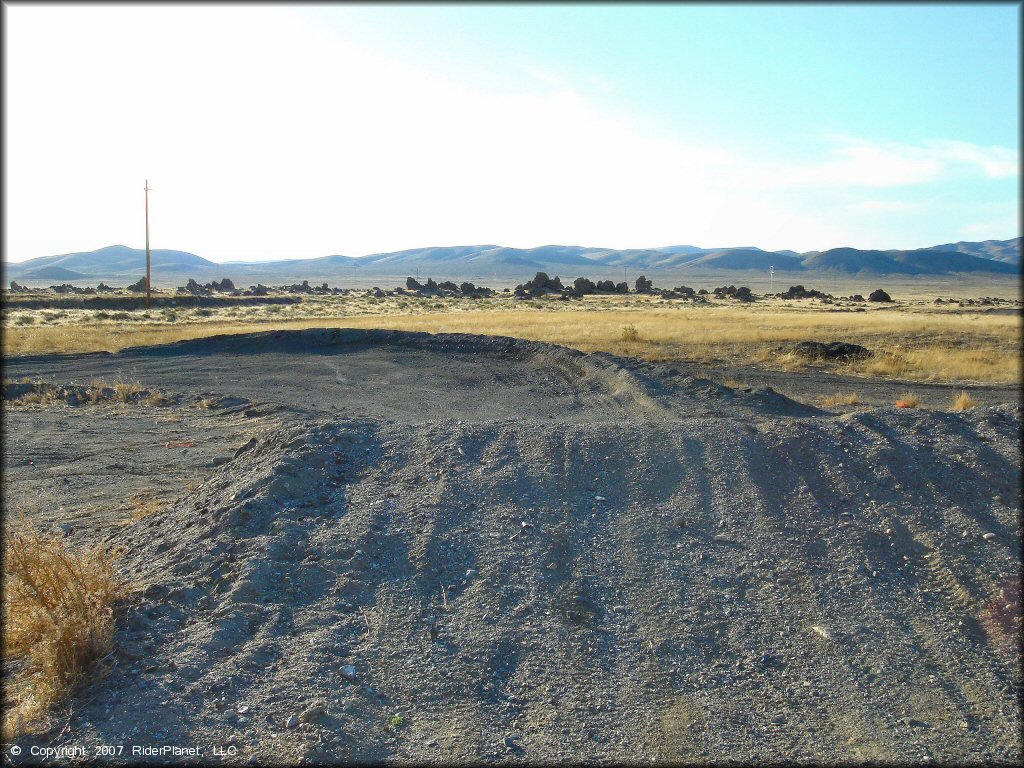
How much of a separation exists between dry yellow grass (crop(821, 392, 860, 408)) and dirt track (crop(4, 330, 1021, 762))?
6.27 metres

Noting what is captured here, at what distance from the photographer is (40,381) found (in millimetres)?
17766

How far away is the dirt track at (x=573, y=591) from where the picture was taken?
16.0 ft

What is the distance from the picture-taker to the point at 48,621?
204 inches

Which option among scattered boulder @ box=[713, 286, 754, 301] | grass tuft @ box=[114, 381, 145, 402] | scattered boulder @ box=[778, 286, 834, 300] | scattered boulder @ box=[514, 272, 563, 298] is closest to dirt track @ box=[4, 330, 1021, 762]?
grass tuft @ box=[114, 381, 145, 402]

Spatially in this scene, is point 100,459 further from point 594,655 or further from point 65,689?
point 594,655

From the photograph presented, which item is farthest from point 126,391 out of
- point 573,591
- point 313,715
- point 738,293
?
point 738,293

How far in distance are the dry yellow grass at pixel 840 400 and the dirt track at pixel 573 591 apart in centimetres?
627

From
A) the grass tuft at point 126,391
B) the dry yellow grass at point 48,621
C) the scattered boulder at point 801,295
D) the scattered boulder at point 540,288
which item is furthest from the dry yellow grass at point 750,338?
the scattered boulder at point 801,295

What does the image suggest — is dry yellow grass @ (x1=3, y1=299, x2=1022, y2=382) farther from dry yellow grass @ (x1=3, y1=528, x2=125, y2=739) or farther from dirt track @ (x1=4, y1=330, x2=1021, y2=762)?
dry yellow grass @ (x1=3, y1=528, x2=125, y2=739)

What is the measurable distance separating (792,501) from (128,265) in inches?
7892

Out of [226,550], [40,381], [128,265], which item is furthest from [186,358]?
[128,265]

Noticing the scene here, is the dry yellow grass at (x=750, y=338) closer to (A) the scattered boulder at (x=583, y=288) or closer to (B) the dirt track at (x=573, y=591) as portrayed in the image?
(B) the dirt track at (x=573, y=591)

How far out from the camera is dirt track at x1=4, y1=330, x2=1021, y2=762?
16.0 ft

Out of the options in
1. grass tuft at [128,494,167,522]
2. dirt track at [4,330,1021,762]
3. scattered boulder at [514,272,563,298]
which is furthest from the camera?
scattered boulder at [514,272,563,298]
